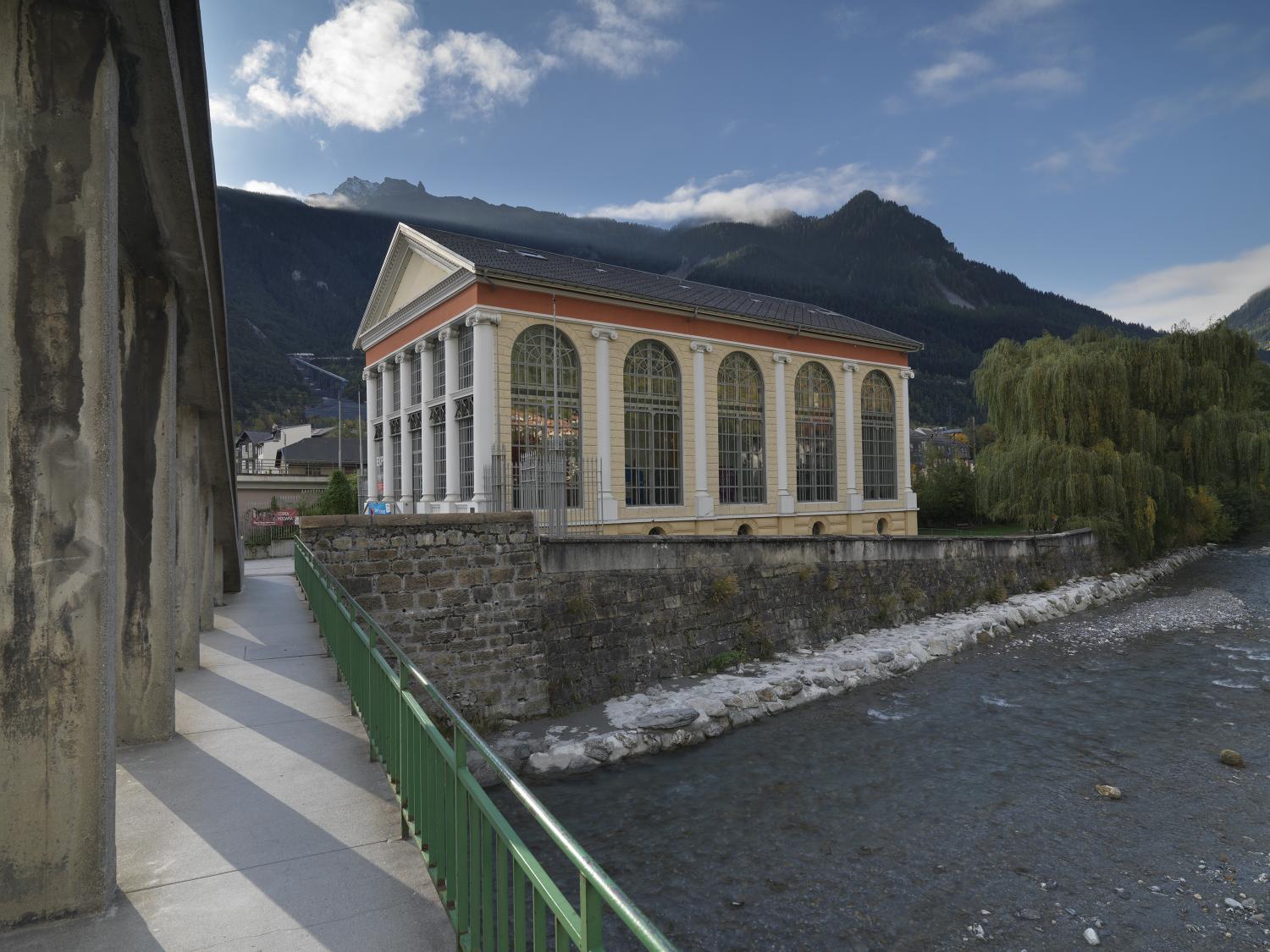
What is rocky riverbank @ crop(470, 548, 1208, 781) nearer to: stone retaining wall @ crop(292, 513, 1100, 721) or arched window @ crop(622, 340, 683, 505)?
stone retaining wall @ crop(292, 513, 1100, 721)

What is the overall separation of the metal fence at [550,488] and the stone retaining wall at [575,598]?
1.11 m

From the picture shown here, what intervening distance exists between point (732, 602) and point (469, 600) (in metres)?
5.54

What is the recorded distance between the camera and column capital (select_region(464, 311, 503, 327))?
18.0 m

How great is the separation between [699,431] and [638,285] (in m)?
5.17

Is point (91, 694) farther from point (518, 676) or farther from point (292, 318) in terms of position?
point (292, 318)

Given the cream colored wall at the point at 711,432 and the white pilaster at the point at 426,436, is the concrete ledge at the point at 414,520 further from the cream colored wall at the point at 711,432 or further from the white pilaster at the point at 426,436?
the white pilaster at the point at 426,436

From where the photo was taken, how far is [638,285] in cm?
2281

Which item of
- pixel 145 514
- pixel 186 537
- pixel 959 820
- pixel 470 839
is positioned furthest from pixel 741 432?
pixel 470 839

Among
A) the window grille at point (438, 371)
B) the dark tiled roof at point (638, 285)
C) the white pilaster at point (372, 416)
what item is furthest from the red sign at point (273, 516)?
the dark tiled roof at point (638, 285)

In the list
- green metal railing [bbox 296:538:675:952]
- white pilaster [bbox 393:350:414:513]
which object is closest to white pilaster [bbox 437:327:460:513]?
white pilaster [bbox 393:350:414:513]

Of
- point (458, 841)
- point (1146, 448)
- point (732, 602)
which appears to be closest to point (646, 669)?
point (732, 602)

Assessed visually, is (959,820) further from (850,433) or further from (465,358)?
(850,433)

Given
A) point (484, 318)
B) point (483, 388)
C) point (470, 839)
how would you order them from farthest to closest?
point (483, 388), point (484, 318), point (470, 839)

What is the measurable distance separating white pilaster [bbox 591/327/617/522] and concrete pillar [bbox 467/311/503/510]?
293 centimetres
